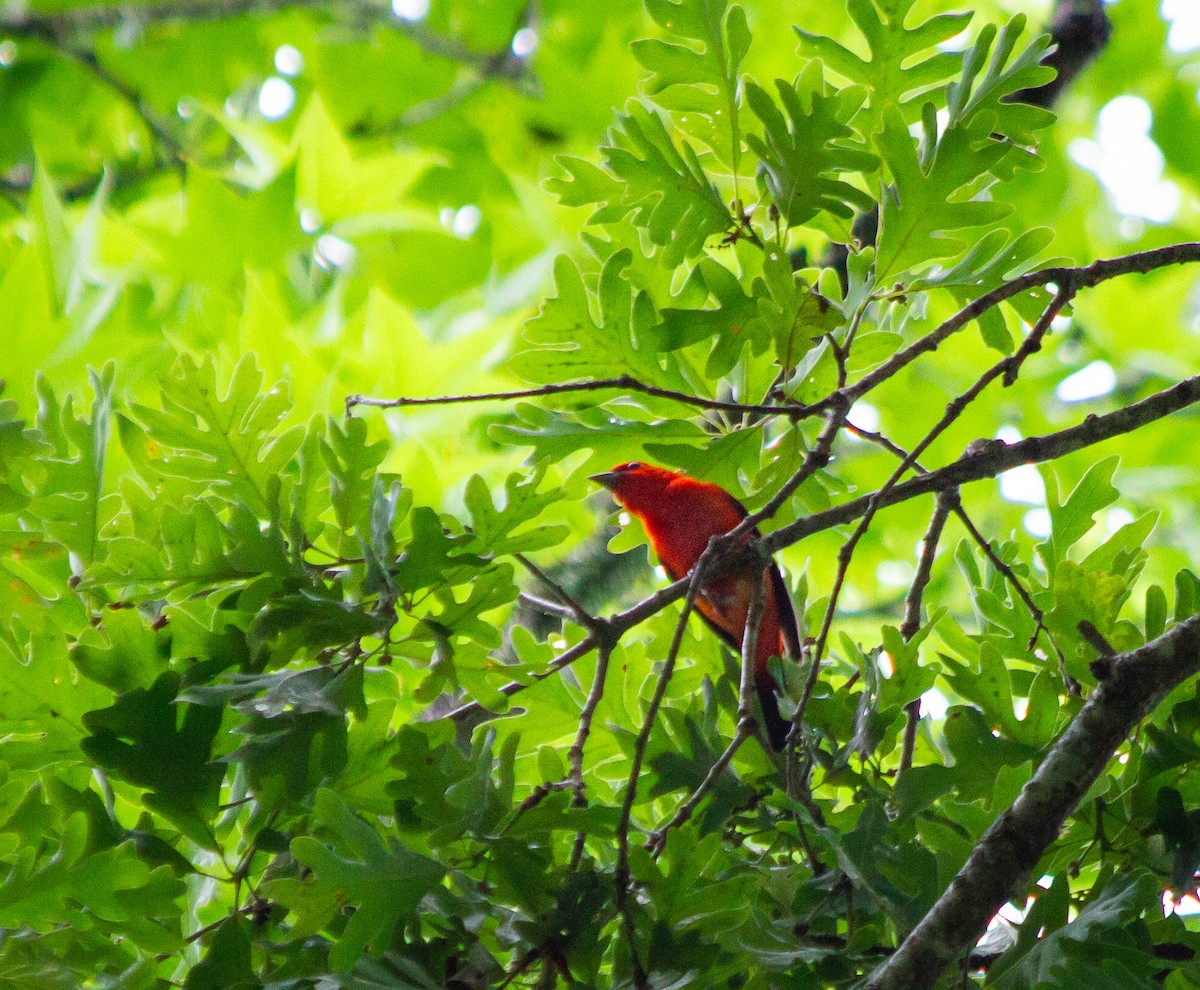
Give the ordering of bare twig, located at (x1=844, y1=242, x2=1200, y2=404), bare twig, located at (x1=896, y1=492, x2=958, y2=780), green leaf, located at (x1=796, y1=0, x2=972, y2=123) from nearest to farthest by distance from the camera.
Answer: bare twig, located at (x1=844, y1=242, x2=1200, y2=404)
green leaf, located at (x1=796, y1=0, x2=972, y2=123)
bare twig, located at (x1=896, y1=492, x2=958, y2=780)

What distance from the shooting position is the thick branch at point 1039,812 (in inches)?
38.8

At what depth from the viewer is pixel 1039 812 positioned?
1.05 meters

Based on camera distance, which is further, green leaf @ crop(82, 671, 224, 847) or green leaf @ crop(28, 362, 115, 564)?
green leaf @ crop(28, 362, 115, 564)

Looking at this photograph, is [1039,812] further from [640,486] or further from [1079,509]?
[640,486]

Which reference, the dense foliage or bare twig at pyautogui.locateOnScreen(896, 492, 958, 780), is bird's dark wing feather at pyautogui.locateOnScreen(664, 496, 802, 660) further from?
the dense foliage

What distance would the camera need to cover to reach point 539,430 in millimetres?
→ 1414

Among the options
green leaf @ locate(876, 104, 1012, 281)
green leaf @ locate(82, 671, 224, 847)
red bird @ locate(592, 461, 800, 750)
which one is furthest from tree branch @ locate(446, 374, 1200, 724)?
red bird @ locate(592, 461, 800, 750)

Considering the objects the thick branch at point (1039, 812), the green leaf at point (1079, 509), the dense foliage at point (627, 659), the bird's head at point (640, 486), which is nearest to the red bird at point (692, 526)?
the bird's head at point (640, 486)

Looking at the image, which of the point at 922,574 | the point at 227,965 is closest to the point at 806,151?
the point at 922,574

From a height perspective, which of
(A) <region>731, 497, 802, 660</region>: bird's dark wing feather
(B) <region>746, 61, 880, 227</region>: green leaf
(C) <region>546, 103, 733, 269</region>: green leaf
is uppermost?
(B) <region>746, 61, 880, 227</region>: green leaf

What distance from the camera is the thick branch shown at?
985 millimetres

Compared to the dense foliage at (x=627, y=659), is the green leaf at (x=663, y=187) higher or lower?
higher

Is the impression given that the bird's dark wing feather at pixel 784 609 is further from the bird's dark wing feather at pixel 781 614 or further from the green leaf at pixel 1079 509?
the green leaf at pixel 1079 509

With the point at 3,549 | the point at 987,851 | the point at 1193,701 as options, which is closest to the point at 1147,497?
the point at 1193,701
